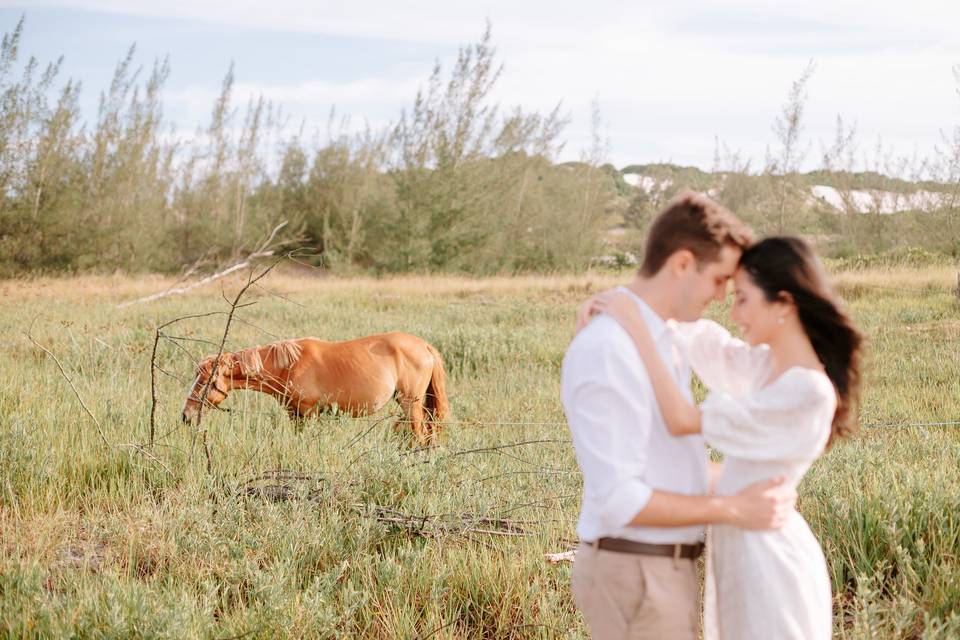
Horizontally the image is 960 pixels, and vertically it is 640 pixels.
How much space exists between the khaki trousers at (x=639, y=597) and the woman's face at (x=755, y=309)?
64 centimetres

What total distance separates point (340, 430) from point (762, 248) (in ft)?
15.6

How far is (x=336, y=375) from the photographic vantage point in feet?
22.6

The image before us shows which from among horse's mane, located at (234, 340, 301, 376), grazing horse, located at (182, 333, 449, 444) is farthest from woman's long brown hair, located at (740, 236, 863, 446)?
horse's mane, located at (234, 340, 301, 376)

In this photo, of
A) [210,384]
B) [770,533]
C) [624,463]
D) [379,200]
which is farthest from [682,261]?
[379,200]

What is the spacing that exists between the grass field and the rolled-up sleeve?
5.11ft

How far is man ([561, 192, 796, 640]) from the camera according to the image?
2092 mm

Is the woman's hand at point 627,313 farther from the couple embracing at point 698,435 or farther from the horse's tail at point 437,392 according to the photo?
the horse's tail at point 437,392

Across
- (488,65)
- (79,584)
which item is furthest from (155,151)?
(79,584)

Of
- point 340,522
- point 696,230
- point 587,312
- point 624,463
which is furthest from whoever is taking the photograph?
point 340,522

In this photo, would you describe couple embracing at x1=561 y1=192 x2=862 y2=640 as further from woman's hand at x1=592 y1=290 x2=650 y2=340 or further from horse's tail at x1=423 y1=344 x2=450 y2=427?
horse's tail at x1=423 y1=344 x2=450 y2=427

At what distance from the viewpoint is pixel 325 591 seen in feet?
12.8

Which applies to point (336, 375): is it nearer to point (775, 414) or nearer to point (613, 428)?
point (613, 428)

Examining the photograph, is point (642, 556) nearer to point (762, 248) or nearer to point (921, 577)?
point (762, 248)

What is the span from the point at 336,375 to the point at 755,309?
5.02 m
